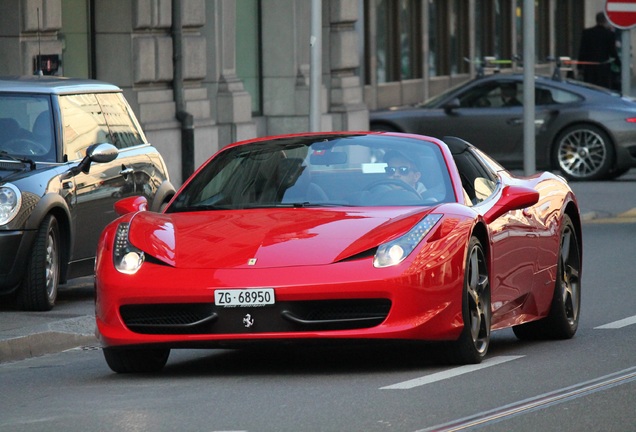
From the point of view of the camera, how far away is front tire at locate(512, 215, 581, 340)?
34.8ft

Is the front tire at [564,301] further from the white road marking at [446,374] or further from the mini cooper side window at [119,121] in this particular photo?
the mini cooper side window at [119,121]

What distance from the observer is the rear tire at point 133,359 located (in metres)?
9.23

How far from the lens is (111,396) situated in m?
8.40

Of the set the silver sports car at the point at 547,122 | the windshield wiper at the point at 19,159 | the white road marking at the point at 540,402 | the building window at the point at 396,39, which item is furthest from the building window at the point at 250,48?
the white road marking at the point at 540,402

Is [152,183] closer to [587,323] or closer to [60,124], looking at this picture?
[60,124]

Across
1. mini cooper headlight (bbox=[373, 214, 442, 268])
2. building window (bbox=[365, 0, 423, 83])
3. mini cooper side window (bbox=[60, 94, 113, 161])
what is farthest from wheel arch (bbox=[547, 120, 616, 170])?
mini cooper headlight (bbox=[373, 214, 442, 268])

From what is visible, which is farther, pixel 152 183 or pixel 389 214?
pixel 152 183

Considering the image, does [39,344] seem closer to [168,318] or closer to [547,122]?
[168,318]

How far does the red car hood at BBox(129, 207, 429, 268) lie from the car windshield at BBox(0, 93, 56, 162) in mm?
3498

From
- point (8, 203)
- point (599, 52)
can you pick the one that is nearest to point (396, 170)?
point (8, 203)

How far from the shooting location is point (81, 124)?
1330 cm

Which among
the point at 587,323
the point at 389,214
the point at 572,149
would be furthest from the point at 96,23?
the point at 389,214

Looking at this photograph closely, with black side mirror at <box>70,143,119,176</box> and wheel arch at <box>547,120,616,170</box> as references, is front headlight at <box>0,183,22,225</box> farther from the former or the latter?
wheel arch at <box>547,120,616,170</box>

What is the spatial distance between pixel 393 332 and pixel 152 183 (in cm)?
569
